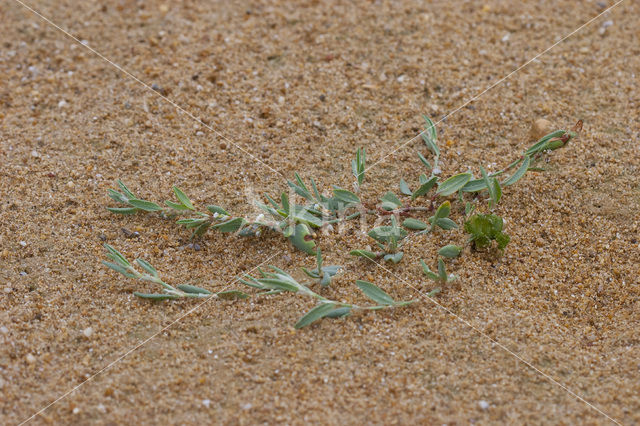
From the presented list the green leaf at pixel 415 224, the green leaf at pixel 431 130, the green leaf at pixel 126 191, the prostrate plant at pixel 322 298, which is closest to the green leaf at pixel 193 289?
the prostrate plant at pixel 322 298

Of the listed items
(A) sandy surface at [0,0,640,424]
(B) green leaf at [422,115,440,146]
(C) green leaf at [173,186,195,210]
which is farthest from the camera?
(B) green leaf at [422,115,440,146]

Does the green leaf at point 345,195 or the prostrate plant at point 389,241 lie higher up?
the green leaf at point 345,195

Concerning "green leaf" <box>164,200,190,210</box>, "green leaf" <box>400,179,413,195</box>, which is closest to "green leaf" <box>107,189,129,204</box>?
"green leaf" <box>164,200,190,210</box>

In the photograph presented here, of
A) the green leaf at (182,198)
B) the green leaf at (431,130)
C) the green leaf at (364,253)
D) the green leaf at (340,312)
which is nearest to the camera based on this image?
the green leaf at (340,312)

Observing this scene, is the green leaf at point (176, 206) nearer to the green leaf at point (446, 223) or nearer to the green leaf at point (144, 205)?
the green leaf at point (144, 205)

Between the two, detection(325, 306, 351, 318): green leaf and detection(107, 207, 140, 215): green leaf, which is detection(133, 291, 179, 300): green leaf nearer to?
detection(107, 207, 140, 215): green leaf

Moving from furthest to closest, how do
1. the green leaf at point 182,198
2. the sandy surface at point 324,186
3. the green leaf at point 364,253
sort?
the green leaf at point 182,198 → the green leaf at point 364,253 → the sandy surface at point 324,186
